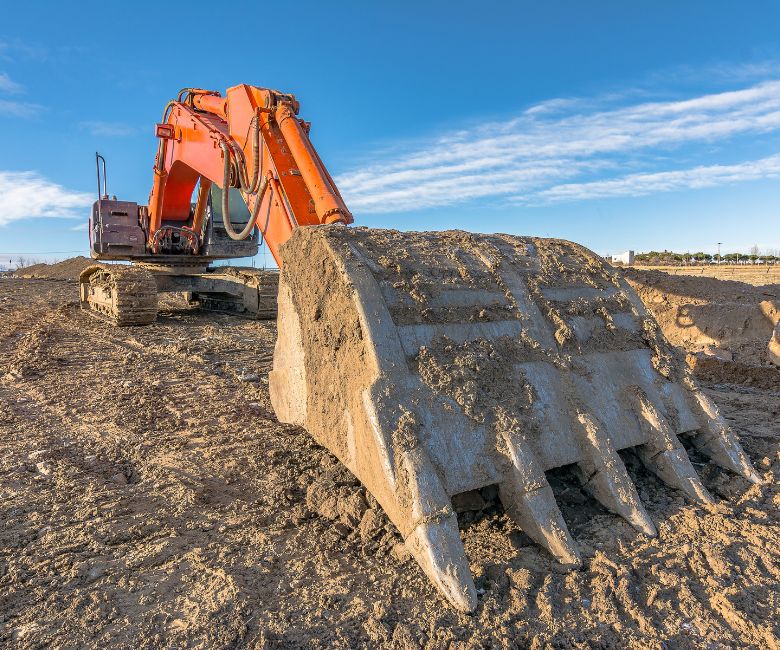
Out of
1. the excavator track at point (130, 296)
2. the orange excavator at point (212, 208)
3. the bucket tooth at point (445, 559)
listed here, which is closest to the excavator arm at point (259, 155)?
the orange excavator at point (212, 208)

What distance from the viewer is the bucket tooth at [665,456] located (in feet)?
9.56

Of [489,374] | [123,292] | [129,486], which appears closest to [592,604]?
[489,374]

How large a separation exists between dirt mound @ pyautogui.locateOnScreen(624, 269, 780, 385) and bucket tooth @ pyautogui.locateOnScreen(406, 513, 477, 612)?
4.64m

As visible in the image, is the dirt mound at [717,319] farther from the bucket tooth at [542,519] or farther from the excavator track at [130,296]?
the excavator track at [130,296]

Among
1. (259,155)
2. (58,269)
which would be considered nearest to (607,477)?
(259,155)

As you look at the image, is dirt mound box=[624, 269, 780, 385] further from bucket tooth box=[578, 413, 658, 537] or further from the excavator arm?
the excavator arm

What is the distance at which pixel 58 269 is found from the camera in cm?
3008

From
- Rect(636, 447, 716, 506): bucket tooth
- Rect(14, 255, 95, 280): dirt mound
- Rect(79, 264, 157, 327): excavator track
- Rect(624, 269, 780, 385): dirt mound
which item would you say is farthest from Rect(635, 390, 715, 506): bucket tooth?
Rect(14, 255, 95, 280): dirt mound

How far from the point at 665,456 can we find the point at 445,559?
148 cm

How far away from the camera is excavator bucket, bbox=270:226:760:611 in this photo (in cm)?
239

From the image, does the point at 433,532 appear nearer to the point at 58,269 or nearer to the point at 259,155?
the point at 259,155

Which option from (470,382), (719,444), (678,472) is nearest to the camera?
(470,382)

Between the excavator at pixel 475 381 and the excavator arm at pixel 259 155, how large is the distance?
1.36 metres

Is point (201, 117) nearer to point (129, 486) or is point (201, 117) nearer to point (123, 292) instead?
point (123, 292)
